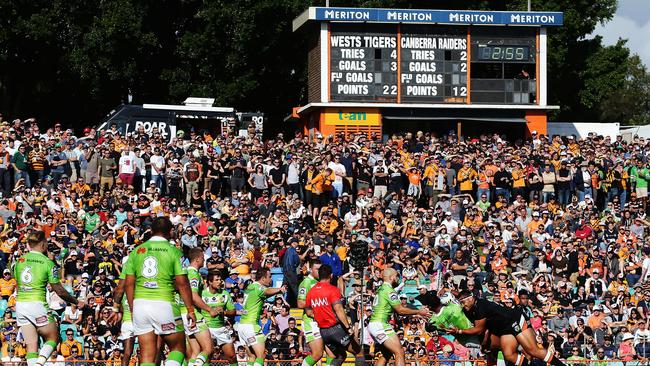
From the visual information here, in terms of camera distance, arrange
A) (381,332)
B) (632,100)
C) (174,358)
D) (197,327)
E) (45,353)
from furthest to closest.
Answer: (632,100), (381,332), (197,327), (45,353), (174,358)

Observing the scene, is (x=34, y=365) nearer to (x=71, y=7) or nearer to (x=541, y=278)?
(x=541, y=278)

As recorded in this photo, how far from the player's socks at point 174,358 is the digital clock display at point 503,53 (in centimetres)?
2780

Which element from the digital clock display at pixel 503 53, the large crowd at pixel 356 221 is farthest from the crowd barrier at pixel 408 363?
the digital clock display at pixel 503 53

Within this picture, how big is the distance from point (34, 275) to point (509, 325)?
718cm

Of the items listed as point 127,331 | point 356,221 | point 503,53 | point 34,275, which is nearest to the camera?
point 34,275

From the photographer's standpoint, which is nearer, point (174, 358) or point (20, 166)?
point (174, 358)

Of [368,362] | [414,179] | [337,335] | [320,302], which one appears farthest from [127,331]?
[414,179]

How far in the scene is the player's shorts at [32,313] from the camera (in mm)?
17422

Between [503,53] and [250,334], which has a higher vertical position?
[503,53]

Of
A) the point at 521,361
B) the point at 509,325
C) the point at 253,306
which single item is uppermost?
the point at 253,306

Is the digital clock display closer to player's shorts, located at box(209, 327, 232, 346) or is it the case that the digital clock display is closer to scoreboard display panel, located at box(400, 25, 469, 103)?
scoreboard display panel, located at box(400, 25, 469, 103)

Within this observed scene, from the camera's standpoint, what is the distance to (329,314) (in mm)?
18891

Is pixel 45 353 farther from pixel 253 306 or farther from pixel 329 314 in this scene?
pixel 329 314

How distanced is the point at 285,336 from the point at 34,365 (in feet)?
26.1
